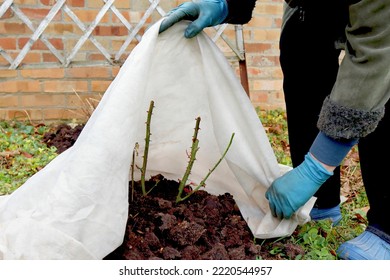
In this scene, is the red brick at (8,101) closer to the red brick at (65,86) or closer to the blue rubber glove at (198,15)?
the red brick at (65,86)

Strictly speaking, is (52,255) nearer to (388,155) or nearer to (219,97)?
(219,97)

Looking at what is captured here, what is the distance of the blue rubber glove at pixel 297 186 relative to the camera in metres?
1.52

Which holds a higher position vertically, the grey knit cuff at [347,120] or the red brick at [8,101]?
the grey knit cuff at [347,120]

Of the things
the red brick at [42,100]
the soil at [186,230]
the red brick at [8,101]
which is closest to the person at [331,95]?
the soil at [186,230]

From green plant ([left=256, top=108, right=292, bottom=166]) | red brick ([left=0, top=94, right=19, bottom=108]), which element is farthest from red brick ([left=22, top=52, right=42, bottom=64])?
green plant ([left=256, top=108, right=292, bottom=166])

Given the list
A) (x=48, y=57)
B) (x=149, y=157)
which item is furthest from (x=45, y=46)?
(x=149, y=157)

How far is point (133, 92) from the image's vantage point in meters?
1.38

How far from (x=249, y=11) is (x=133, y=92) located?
0.64m

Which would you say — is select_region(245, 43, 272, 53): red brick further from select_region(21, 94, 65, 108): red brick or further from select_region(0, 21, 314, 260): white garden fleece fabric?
select_region(0, 21, 314, 260): white garden fleece fabric

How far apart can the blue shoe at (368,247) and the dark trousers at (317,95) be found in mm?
37

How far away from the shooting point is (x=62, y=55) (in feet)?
9.75

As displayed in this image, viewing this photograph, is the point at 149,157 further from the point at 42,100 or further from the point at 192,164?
the point at 42,100

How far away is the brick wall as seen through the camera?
9.62 ft

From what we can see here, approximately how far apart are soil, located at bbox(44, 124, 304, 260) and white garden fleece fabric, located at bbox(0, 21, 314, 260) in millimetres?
54
